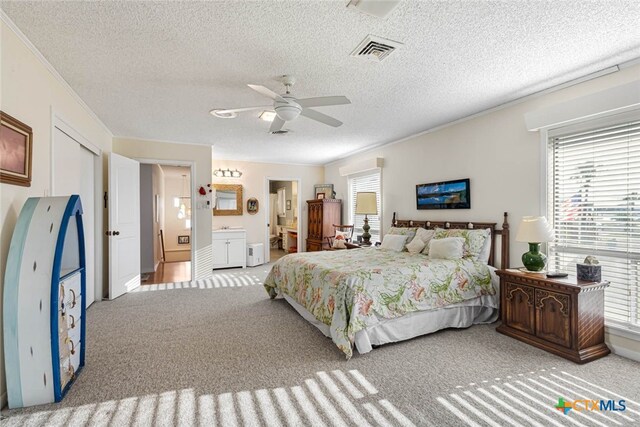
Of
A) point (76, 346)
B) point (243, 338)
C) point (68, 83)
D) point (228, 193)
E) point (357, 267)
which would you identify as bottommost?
point (243, 338)

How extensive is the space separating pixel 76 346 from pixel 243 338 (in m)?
1.27

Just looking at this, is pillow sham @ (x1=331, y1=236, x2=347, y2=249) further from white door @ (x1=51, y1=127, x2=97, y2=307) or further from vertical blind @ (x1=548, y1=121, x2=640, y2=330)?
white door @ (x1=51, y1=127, x2=97, y2=307)

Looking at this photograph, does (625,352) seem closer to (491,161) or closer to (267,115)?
(491,161)

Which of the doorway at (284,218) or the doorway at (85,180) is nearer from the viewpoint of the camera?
the doorway at (85,180)

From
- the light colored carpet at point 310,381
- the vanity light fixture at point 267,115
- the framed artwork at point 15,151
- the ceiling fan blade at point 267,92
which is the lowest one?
the light colored carpet at point 310,381

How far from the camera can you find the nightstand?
2.46 metres

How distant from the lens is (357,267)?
3.03 meters

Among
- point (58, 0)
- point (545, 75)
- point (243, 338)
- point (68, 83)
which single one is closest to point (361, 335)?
point (243, 338)

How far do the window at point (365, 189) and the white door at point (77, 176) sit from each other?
434cm

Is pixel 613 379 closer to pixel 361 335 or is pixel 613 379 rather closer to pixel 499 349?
pixel 499 349

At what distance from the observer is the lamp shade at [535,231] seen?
2.74 meters

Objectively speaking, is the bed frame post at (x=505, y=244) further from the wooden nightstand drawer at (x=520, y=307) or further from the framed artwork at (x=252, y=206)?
the framed artwork at (x=252, y=206)

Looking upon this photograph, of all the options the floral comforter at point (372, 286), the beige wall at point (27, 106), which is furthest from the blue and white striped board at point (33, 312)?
the floral comforter at point (372, 286)

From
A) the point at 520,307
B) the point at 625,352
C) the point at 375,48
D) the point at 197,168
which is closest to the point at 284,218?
the point at 197,168
